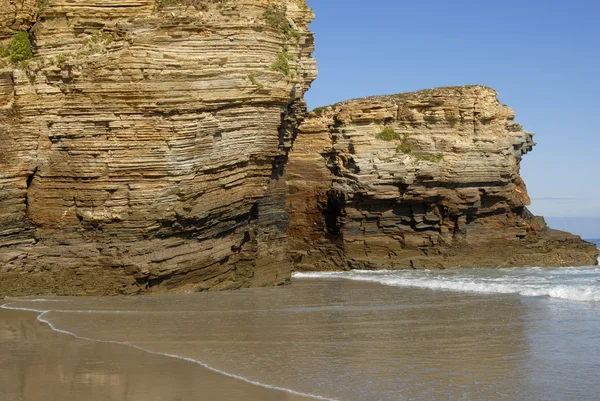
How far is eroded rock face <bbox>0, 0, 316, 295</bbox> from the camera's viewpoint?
1795 centimetres

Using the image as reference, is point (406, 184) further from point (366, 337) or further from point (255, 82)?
point (366, 337)

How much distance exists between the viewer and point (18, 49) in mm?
18844

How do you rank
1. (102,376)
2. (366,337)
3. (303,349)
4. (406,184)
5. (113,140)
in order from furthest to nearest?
1. (406,184)
2. (113,140)
3. (366,337)
4. (303,349)
5. (102,376)

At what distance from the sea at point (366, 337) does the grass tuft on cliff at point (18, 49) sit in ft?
17.7

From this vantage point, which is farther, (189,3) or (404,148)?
(404,148)

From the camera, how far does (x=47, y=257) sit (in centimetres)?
1788

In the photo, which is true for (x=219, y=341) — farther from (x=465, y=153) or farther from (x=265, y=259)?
(x=465, y=153)

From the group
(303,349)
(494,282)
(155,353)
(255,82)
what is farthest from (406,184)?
(155,353)

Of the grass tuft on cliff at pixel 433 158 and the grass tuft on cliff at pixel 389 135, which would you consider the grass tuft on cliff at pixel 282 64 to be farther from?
the grass tuft on cliff at pixel 433 158

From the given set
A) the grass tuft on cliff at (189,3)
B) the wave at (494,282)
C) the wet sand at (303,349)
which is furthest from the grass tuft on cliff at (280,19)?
the wave at (494,282)

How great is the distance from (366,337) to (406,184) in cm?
1896

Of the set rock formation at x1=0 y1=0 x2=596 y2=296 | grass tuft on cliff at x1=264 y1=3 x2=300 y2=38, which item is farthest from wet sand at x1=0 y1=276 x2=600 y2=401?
grass tuft on cliff at x1=264 y1=3 x2=300 y2=38

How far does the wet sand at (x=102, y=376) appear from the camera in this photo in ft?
28.8

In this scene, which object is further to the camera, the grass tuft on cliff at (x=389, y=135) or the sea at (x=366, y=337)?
the grass tuft on cliff at (x=389, y=135)
